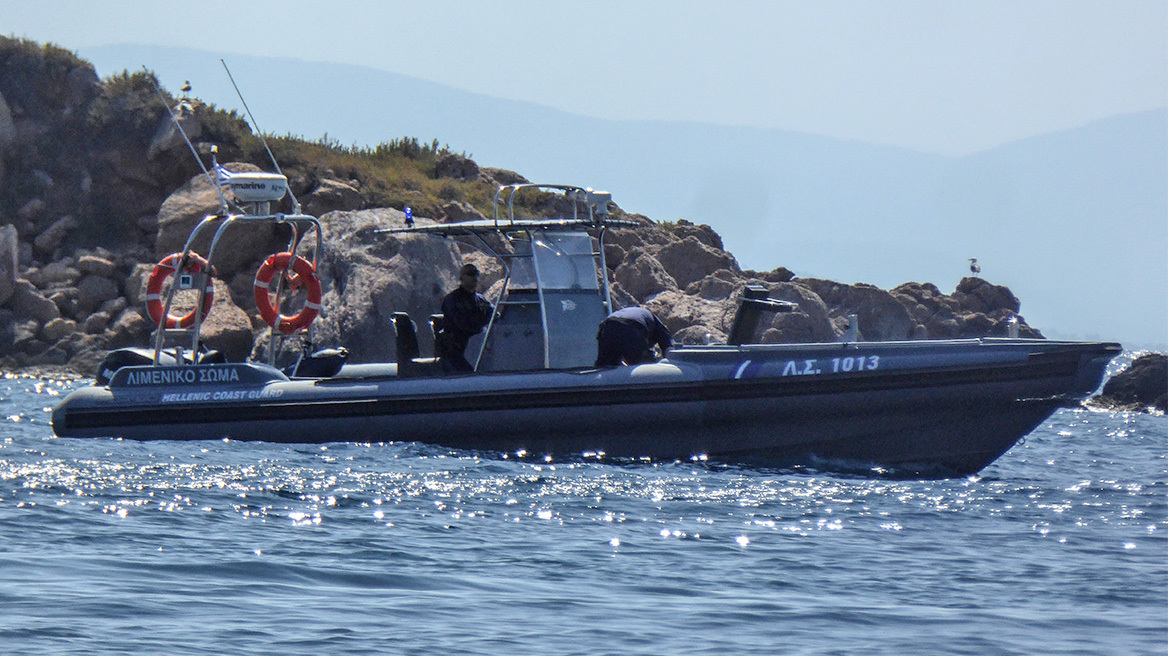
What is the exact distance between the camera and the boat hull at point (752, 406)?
388 inches

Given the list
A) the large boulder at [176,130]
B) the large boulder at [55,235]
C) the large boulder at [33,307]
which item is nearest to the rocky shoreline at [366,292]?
the large boulder at [33,307]

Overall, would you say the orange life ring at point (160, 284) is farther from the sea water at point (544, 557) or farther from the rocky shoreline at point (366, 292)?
the rocky shoreline at point (366, 292)

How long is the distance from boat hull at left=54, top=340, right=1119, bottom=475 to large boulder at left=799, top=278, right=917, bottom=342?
57.3 feet

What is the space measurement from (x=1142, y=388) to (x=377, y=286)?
50.2 ft

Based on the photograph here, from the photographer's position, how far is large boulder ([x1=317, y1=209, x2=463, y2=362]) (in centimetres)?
1831

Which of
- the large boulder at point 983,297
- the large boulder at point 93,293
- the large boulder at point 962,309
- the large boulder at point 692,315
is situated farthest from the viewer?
the large boulder at point 983,297

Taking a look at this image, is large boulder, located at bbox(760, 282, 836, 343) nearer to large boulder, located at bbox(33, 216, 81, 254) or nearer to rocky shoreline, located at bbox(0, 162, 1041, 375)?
rocky shoreline, located at bbox(0, 162, 1041, 375)

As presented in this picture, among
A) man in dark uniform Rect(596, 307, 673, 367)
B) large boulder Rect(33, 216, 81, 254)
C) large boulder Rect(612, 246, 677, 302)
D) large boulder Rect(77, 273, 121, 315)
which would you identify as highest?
large boulder Rect(33, 216, 81, 254)

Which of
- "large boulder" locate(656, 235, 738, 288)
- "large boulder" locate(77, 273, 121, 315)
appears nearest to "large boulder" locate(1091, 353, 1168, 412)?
"large boulder" locate(656, 235, 738, 288)

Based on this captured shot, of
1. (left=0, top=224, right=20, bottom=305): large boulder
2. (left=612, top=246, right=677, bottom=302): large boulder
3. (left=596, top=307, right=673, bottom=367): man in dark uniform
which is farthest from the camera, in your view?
(left=0, top=224, right=20, bottom=305): large boulder

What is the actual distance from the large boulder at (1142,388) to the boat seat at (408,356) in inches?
697

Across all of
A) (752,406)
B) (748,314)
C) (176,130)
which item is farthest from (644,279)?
(752,406)

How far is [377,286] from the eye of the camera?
1861 centimetres

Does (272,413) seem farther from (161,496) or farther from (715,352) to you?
(715,352)
